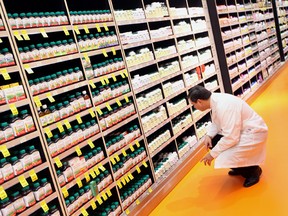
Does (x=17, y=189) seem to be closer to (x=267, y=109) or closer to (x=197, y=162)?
(x=197, y=162)

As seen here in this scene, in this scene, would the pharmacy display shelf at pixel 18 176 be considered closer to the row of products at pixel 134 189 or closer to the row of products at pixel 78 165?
the row of products at pixel 78 165

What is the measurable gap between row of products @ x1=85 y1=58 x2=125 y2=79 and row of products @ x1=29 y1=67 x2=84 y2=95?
169 millimetres

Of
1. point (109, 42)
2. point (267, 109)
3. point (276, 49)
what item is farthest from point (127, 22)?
point (276, 49)

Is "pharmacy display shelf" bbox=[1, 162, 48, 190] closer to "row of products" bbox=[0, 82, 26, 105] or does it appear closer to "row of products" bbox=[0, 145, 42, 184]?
"row of products" bbox=[0, 145, 42, 184]

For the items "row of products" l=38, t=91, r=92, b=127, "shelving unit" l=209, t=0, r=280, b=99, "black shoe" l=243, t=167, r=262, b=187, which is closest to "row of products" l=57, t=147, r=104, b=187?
"row of products" l=38, t=91, r=92, b=127

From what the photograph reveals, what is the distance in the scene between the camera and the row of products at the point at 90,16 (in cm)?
407

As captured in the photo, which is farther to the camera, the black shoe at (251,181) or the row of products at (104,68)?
the black shoe at (251,181)

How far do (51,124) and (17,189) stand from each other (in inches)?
27.6

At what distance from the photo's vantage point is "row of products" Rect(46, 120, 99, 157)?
352 cm

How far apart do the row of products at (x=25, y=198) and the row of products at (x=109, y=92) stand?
125 centimetres

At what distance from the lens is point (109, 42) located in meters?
4.55

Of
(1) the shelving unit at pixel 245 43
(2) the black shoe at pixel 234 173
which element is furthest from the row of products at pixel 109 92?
(1) the shelving unit at pixel 245 43

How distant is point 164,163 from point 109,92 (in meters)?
1.63

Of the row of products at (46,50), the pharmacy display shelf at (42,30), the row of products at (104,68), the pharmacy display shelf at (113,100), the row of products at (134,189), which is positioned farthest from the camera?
the row of products at (134,189)
